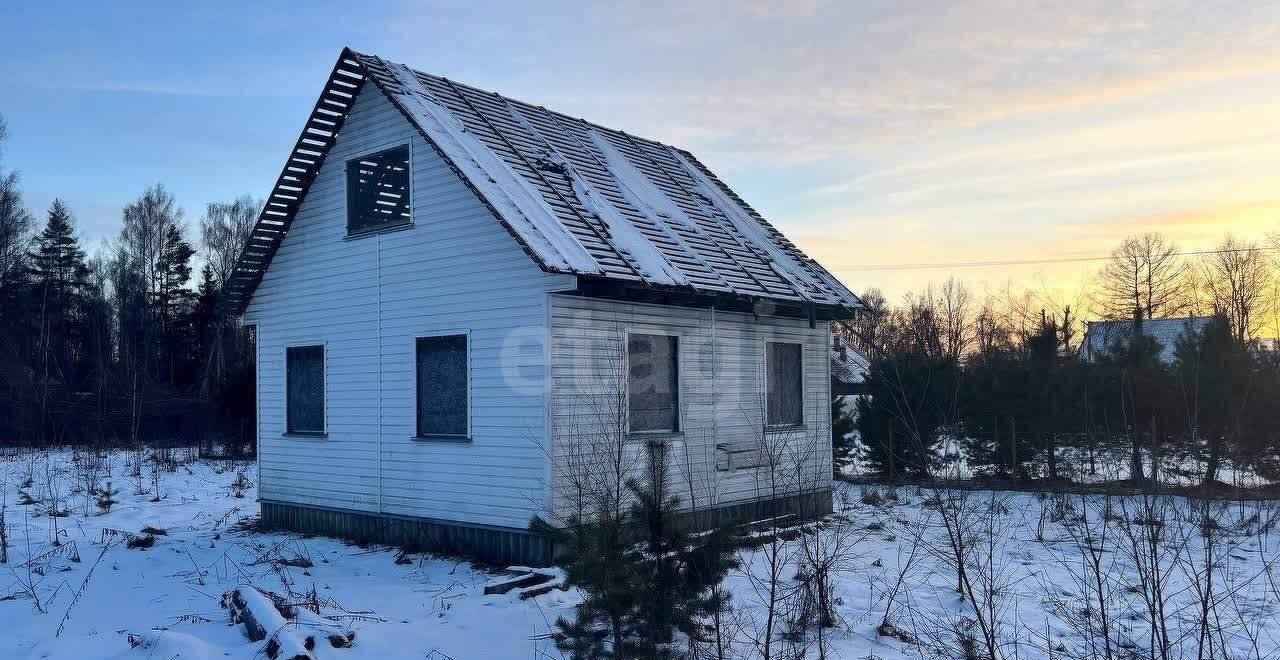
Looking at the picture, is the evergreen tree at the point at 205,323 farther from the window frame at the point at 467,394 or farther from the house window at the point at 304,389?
the window frame at the point at 467,394

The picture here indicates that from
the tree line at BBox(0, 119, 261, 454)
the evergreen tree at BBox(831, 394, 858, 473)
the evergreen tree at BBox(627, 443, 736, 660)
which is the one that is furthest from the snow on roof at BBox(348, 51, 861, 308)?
the tree line at BBox(0, 119, 261, 454)

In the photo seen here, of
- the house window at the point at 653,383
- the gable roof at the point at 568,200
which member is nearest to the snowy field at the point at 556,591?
the house window at the point at 653,383

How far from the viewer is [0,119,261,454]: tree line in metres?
27.0

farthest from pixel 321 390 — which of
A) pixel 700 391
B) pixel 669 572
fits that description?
pixel 669 572

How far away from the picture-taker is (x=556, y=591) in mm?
9047

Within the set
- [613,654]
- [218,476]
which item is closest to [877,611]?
[613,654]

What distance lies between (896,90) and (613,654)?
1167 cm

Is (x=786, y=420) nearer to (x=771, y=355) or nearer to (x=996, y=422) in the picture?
(x=771, y=355)

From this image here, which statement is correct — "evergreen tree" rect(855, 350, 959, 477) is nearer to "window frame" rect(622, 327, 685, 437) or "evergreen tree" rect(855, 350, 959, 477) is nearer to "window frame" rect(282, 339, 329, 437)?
"window frame" rect(622, 327, 685, 437)

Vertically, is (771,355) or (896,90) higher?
(896,90)

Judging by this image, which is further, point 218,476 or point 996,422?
point 218,476

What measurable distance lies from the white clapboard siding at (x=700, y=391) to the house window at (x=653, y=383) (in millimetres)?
111

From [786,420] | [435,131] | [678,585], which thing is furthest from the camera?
[786,420]

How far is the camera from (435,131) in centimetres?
1162
